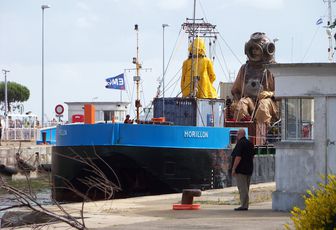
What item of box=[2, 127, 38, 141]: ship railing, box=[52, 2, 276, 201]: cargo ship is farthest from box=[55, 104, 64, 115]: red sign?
box=[52, 2, 276, 201]: cargo ship

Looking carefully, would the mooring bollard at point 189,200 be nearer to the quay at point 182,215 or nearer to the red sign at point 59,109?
the quay at point 182,215

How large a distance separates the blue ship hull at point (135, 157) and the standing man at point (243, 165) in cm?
888

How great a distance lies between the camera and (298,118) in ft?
51.9

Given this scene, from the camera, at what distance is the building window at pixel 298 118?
615 inches

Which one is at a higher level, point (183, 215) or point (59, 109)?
point (59, 109)

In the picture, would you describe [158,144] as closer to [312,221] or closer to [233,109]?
[233,109]

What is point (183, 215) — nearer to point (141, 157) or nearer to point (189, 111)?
point (141, 157)

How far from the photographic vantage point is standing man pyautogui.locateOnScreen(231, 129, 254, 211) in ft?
55.2

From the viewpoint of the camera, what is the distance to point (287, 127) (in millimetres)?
15945

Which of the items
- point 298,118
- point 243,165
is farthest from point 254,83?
point 298,118

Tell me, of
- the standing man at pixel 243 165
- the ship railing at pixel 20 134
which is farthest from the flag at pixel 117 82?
the ship railing at pixel 20 134

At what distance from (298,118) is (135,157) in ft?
37.2

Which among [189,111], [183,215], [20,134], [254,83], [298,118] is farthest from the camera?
[20,134]

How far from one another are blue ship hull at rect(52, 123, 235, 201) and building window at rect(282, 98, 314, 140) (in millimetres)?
10215
